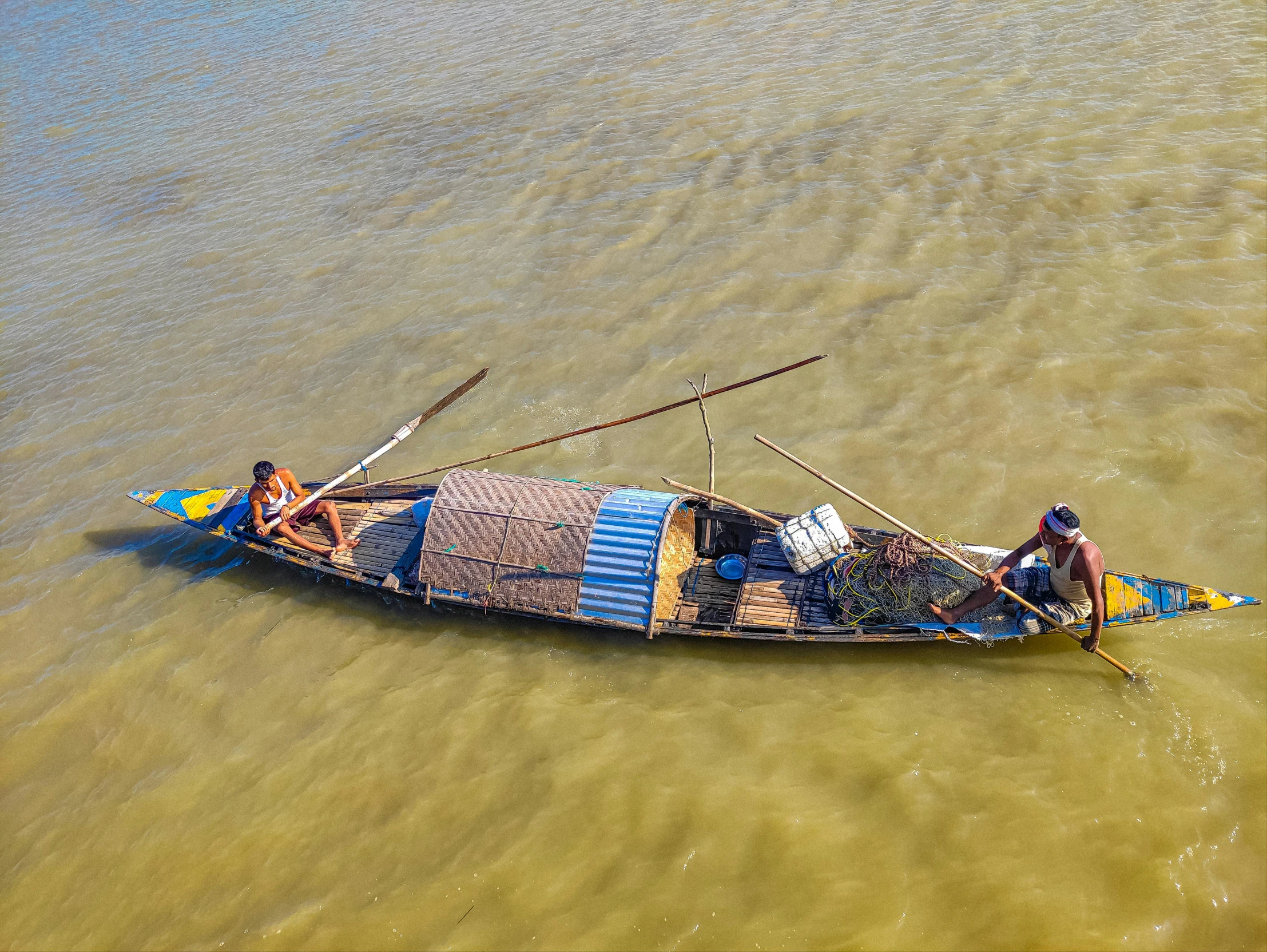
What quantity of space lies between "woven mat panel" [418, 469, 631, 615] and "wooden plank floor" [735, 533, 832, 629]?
1680 mm

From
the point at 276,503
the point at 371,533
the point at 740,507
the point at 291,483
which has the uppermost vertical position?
the point at 291,483

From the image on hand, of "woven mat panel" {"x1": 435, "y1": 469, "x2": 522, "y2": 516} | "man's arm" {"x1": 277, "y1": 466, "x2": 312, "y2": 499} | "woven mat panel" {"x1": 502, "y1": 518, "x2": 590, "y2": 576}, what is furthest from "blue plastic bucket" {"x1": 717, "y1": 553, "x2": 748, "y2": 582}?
"man's arm" {"x1": 277, "y1": 466, "x2": 312, "y2": 499}

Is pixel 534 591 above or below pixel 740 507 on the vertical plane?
below

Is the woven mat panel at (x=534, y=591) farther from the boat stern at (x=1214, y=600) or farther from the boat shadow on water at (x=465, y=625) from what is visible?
the boat stern at (x=1214, y=600)

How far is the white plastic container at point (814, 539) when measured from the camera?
7.70 metres

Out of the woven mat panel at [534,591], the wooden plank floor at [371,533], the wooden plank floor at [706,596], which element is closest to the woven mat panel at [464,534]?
the woven mat panel at [534,591]

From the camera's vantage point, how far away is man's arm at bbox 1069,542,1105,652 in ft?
21.0

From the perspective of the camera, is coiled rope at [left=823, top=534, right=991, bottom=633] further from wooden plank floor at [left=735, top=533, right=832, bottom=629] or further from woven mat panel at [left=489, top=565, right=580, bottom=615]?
woven mat panel at [left=489, top=565, right=580, bottom=615]

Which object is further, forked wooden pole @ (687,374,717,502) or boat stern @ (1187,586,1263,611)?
forked wooden pole @ (687,374,717,502)

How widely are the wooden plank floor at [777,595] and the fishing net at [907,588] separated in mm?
209

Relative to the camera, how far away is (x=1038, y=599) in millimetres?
7188

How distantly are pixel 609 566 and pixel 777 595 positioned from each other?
169 centimetres

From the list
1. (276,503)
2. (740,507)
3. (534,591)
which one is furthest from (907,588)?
(276,503)

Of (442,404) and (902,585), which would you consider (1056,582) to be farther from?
(442,404)
